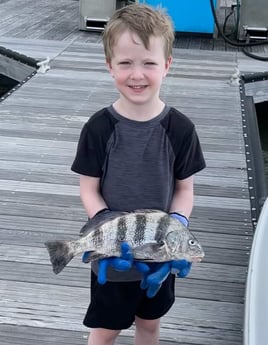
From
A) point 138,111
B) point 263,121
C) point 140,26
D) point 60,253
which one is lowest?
point 263,121

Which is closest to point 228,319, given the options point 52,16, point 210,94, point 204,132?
point 204,132

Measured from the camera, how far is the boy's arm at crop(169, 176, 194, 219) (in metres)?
2.09

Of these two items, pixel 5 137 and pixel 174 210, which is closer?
pixel 174 210

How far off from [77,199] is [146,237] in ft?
7.62

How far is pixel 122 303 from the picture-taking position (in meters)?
2.10

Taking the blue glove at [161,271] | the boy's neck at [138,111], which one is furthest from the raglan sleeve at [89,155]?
the blue glove at [161,271]

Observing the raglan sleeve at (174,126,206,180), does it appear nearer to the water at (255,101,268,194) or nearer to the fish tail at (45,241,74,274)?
the fish tail at (45,241,74,274)

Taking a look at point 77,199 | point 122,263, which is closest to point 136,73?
point 122,263

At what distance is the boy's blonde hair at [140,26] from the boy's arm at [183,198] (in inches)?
15.5

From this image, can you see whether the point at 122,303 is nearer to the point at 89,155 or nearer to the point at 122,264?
the point at 122,264

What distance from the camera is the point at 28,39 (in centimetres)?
862

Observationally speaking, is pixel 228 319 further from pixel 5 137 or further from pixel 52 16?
pixel 52 16

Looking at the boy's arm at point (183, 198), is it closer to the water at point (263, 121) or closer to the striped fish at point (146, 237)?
the striped fish at point (146, 237)

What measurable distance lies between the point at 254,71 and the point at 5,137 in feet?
10.6
